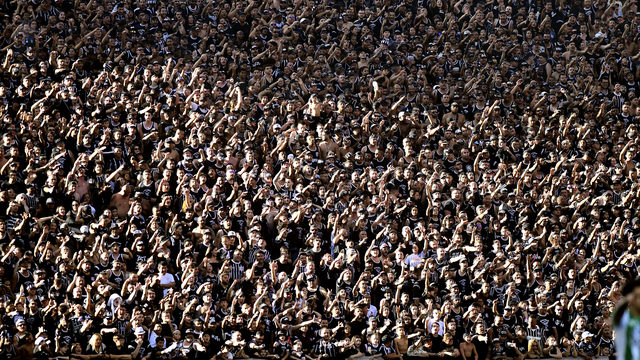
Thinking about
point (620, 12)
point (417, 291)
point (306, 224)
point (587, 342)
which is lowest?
point (587, 342)

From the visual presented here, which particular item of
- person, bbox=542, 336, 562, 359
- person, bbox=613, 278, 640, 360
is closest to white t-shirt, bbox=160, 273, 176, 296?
person, bbox=542, 336, 562, 359

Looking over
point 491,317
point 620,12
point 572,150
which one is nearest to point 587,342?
point 491,317

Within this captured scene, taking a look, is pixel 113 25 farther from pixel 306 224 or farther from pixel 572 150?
pixel 572 150

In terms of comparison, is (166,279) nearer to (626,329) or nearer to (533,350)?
(533,350)

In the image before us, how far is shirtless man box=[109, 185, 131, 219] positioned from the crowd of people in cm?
3

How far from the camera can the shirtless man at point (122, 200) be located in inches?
590

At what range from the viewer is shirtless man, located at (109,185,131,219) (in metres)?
15.0

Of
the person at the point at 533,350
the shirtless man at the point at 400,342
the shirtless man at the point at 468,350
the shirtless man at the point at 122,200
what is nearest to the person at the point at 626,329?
the shirtless man at the point at 400,342

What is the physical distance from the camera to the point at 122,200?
→ 15055 millimetres

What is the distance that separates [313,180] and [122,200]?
127 inches

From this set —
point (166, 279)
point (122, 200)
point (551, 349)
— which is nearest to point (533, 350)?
point (551, 349)

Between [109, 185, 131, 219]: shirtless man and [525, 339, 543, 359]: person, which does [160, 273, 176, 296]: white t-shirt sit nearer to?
[109, 185, 131, 219]: shirtless man

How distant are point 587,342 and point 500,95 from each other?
589 centimetres

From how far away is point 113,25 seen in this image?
18.4 m
